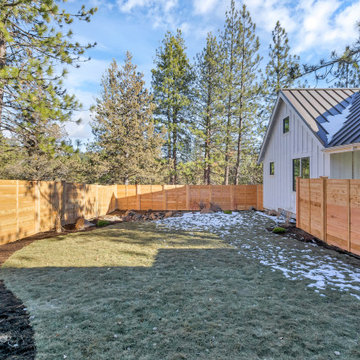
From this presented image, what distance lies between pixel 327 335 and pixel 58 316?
9.96ft

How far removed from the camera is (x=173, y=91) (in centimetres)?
1784

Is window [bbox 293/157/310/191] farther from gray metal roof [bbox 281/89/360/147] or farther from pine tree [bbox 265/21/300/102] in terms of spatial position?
pine tree [bbox 265/21/300/102]

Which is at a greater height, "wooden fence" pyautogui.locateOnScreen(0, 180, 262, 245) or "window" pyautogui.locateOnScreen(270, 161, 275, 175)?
"window" pyautogui.locateOnScreen(270, 161, 275, 175)

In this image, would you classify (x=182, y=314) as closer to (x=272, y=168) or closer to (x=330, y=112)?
(x=330, y=112)

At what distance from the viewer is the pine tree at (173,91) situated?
17.5 metres

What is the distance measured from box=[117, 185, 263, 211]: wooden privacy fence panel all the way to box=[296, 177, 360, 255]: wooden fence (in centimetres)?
807

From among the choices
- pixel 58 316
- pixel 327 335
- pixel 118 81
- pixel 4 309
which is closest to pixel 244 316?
pixel 327 335

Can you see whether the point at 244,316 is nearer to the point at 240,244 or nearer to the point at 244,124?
the point at 240,244

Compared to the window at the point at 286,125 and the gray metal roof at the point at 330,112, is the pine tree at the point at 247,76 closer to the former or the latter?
the window at the point at 286,125

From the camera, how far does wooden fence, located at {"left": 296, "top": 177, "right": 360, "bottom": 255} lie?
407cm

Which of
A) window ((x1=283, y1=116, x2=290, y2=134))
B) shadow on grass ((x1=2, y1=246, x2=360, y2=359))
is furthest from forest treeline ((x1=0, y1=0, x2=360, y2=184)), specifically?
shadow on grass ((x1=2, y1=246, x2=360, y2=359))

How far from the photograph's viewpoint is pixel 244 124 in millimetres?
17531

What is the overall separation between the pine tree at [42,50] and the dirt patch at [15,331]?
12.4 feet

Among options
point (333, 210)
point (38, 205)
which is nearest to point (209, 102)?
point (38, 205)
